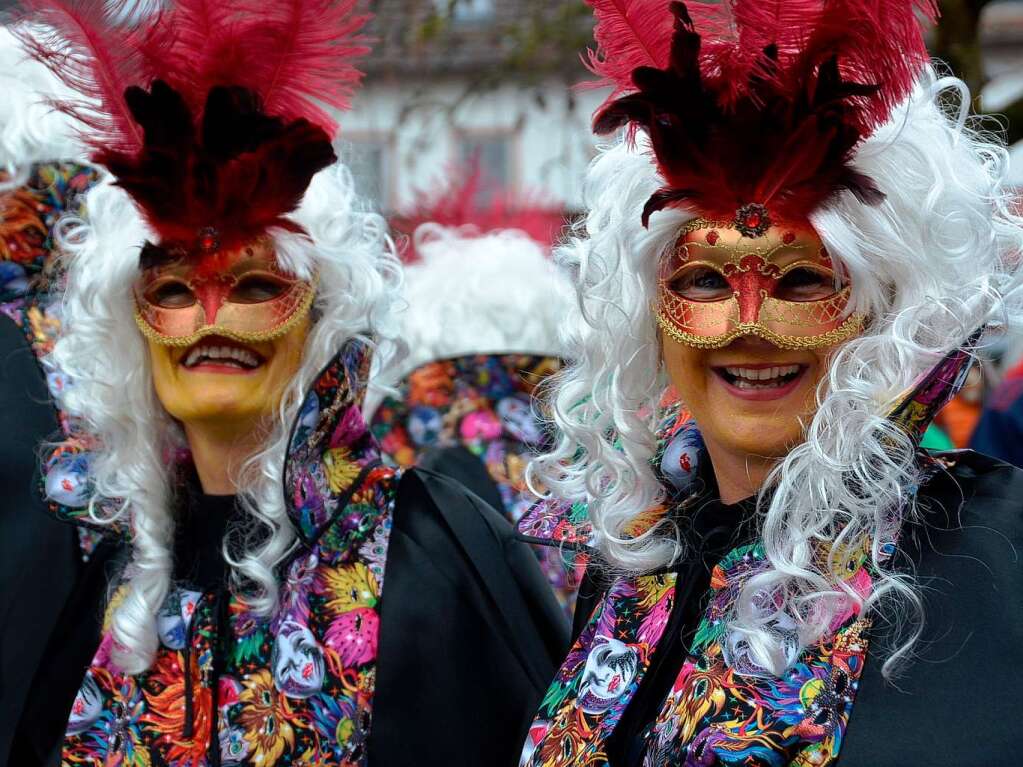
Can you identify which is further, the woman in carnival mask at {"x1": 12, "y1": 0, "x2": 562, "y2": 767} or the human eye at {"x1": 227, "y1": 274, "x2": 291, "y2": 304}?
the human eye at {"x1": 227, "y1": 274, "x2": 291, "y2": 304}

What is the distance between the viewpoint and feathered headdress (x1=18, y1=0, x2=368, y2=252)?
9.39ft

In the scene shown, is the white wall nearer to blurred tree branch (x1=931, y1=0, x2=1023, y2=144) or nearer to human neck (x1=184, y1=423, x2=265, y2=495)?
blurred tree branch (x1=931, y1=0, x2=1023, y2=144)

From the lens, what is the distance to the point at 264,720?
109 inches

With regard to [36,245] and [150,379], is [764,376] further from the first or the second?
[36,245]

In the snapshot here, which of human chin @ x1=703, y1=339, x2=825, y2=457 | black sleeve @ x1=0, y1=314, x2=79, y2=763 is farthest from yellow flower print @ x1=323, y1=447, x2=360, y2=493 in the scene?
human chin @ x1=703, y1=339, x2=825, y2=457

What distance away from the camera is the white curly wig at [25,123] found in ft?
12.6

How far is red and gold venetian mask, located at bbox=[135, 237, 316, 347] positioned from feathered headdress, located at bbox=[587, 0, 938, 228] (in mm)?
952

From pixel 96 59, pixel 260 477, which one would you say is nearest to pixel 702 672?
pixel 260 477

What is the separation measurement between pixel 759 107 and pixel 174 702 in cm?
177

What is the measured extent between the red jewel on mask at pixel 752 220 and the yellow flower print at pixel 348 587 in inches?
46.3

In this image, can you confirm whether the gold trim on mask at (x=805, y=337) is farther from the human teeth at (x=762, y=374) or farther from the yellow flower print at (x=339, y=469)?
the yellow flower print at (x=339, y=469)

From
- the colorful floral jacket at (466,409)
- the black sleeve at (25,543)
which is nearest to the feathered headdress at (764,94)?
the black sleeve at (25,543)

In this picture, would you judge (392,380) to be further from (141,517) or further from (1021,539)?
(1021,539)

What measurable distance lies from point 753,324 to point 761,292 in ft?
0.20
